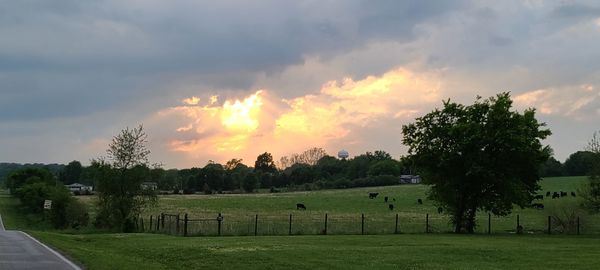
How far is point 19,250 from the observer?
2372 centimetres

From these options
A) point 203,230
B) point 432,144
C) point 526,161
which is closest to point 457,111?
point 432,144

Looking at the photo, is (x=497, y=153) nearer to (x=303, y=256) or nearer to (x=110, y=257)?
(x=303, y=256)

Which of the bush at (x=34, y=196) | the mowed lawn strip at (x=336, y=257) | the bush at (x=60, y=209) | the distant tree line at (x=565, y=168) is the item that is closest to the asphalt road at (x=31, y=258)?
the mowed lawn strip at (x=336, y=257)

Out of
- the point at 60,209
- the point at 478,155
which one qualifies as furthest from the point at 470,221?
the point at 60,209

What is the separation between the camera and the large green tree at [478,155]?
124ft

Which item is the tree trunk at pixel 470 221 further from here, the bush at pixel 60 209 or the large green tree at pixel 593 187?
the bush at pixel 60 209

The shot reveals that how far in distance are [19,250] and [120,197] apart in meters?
21.1

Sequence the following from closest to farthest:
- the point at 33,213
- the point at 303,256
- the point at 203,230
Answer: the point at 303,256 → the point at 203,230 → the point at 33,213

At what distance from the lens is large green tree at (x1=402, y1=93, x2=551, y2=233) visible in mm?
37938

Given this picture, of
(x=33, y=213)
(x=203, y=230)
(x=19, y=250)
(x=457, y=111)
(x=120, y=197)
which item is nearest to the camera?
(x=19, y=250)

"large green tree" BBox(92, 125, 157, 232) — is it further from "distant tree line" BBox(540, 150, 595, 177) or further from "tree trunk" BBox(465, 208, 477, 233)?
"distant tree line" BBox(540, 150, 595, 177)

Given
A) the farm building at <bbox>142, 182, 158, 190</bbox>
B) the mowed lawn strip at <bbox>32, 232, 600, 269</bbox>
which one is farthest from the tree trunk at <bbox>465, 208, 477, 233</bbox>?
the farm building at <bbox>142, 182, 158, 190</bbox>

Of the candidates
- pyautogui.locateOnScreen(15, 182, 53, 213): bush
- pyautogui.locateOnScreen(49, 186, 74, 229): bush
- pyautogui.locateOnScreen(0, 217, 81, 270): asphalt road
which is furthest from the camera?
pyautogui.locateOnScreen(15, 182, 53, 213): bush

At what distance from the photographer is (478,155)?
38312mm
